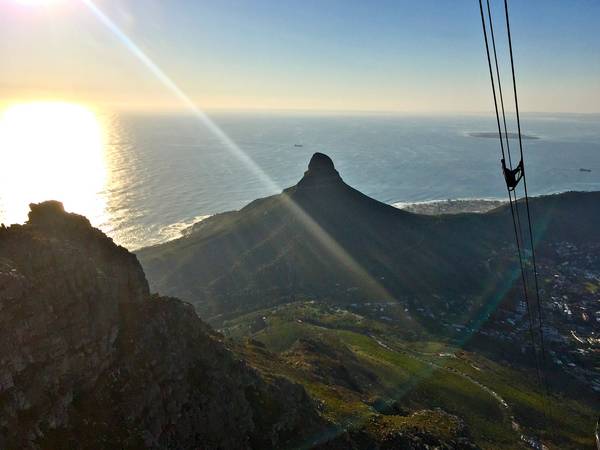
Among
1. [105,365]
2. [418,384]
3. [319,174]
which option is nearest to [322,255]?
[319,174]

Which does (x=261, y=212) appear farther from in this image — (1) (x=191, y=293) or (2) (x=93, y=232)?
(2) (x=93, y=232)

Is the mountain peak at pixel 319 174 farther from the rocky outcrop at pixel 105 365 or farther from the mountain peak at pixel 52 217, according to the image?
the mountain peak at pixel 52 217

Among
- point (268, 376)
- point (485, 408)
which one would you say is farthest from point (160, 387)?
point (485, 408)

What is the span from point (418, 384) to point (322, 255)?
7818cm

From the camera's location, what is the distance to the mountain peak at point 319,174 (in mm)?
175125

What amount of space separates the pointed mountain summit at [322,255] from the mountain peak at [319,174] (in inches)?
17.8

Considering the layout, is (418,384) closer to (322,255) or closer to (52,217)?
(52,217)

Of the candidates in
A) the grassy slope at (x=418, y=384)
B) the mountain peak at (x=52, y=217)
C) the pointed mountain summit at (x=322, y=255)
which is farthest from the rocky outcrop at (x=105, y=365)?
the pointed mountain summit at (x=322, y=255)

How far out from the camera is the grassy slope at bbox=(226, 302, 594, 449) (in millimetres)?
60250

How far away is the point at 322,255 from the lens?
492 feet

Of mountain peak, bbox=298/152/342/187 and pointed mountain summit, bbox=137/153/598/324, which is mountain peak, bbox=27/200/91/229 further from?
mountain peak, bbox=298/152/342/187

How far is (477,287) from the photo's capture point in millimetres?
144750

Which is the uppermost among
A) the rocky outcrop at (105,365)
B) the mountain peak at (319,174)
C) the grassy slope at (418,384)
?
the mountain peak at (319,174)

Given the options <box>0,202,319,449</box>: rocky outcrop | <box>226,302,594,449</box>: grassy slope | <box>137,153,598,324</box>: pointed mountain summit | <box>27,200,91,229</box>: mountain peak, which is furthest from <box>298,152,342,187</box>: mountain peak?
<box>27,200,91,229</box>: mountain peak
